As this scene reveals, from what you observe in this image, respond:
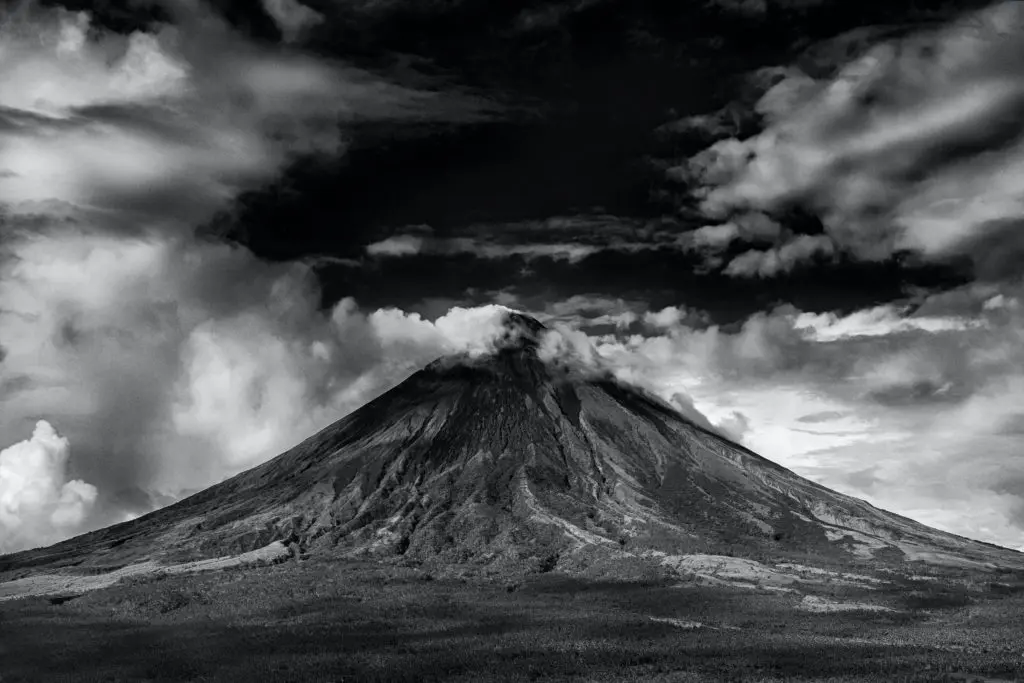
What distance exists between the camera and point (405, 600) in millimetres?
148000

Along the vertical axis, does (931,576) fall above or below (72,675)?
above

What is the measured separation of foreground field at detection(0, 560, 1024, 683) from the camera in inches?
3479

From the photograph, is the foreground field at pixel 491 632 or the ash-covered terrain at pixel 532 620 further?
the ash-covered terrain at pixel 532 620

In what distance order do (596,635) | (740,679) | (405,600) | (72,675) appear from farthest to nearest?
(405,600)
(596,635)
(72,675)
(740,679)

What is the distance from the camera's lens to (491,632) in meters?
116

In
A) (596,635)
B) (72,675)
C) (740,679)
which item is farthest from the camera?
(596,635)

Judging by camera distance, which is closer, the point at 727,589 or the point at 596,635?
the point at 596,635

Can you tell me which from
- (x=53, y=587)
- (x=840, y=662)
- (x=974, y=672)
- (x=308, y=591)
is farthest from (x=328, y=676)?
(x=53, y=587)

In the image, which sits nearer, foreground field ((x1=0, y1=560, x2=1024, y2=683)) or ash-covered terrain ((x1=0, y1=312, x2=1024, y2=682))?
foreground field ((x1=0, y1=560, x2=1024, y2=683))

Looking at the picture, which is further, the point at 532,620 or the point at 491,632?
the point at 532,620

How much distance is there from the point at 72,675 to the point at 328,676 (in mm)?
26515

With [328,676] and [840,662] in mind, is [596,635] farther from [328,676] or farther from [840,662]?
[328,676]

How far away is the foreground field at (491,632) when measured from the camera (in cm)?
8838

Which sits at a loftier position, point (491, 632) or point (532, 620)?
point (532, 620)
